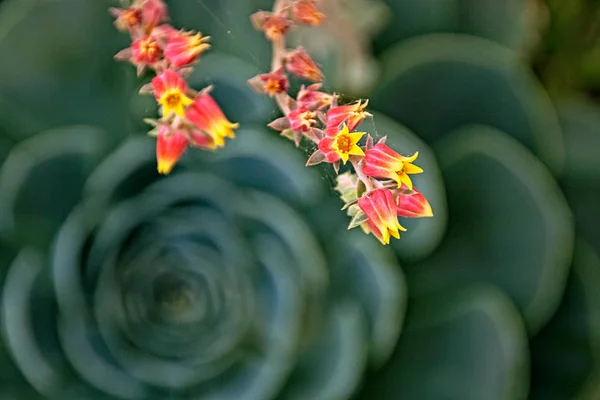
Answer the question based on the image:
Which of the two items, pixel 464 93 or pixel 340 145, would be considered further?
pixel 464 93

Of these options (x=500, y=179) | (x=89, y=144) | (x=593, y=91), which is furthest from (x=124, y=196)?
(x=593, y=91)

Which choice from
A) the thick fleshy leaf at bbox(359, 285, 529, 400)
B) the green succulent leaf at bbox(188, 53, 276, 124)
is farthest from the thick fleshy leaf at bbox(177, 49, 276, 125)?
the thick fleshy leaf at bbox(359, 285, 529, 400)

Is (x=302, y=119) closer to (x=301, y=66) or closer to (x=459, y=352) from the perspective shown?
(x=301, y=66)

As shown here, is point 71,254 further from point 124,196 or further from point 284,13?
point 284,13

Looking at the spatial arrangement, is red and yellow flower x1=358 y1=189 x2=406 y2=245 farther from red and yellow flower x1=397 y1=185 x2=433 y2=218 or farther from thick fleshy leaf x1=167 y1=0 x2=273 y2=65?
thick fleshy leaf x1=167 y1=0 x2=273 y2=65

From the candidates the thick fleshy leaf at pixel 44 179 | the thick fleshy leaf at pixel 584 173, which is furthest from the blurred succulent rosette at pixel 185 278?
the thick fleshy leaf at pixel 584 173

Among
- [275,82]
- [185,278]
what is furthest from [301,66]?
[185,278]

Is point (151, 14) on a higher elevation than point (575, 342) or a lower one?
higher
